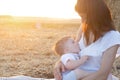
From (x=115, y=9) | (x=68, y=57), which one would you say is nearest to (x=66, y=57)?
(x=68, y=57)

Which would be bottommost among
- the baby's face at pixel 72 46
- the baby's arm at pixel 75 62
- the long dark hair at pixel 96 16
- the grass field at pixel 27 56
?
the grass field at pixel 27 56

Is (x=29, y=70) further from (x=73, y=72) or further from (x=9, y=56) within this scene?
(x=73, y=72)

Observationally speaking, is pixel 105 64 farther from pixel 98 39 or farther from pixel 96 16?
pixel 96 16

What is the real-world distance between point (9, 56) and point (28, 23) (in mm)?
5557

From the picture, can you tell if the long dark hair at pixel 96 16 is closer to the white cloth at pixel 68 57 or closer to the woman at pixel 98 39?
the woman at pixel 98 39

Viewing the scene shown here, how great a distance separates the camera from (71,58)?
2.16 metres

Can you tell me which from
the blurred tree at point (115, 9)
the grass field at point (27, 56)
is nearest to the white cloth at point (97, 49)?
the grass field at point (27, 56)

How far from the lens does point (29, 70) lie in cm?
424

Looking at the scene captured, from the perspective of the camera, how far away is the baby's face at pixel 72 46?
7.36 ft

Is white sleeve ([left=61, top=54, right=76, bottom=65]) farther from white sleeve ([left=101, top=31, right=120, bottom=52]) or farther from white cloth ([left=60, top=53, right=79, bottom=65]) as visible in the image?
white sleeve ([left=101, top=31, right=120, bottom=52])

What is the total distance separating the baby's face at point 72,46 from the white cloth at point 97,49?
6 cm

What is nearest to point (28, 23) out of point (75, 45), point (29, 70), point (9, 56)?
point (9, 56)

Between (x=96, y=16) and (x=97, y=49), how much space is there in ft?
0.58

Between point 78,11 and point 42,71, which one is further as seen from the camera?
point 42,71
